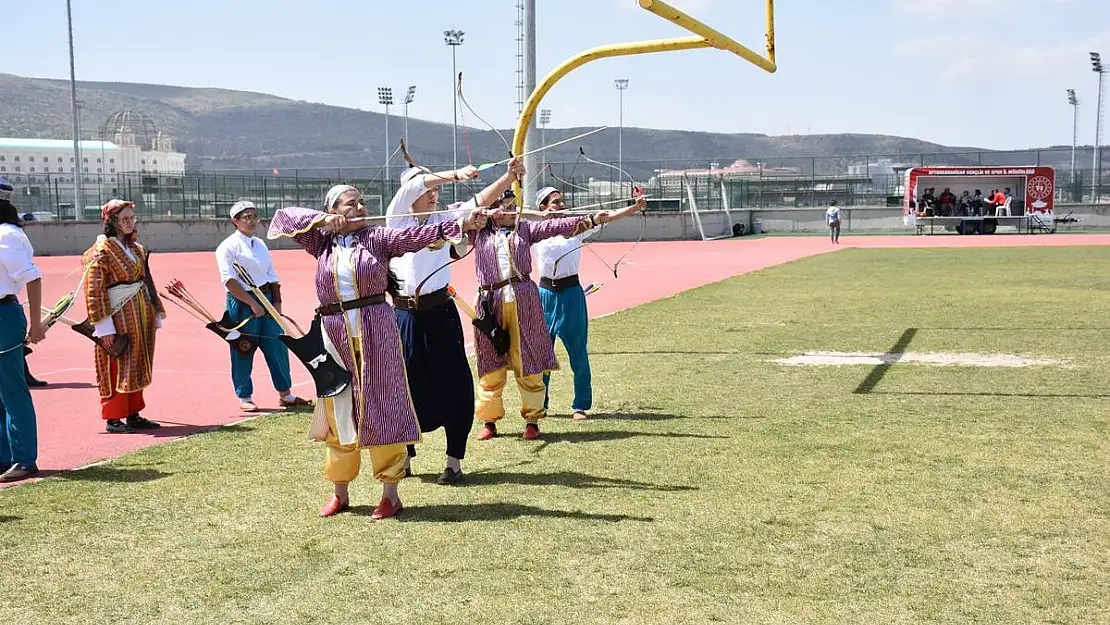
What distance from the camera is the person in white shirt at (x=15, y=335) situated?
7324 millimetres

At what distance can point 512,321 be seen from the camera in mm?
8500

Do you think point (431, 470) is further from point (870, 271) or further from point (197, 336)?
point (870, 271)

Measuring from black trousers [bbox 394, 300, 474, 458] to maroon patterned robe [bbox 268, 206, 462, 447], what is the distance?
2.03 ft

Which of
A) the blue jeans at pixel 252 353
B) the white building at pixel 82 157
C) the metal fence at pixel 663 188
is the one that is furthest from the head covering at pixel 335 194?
the white building at pixel 82 157

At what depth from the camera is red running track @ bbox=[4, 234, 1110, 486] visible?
30.1ft

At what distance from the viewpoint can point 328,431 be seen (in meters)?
6.35

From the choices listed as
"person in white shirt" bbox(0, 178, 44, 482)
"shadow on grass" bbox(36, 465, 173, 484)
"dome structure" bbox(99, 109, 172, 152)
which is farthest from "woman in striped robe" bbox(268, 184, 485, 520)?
"dome structure" bbox(99, 109, 172, 152)

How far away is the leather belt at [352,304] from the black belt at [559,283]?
3169 mm

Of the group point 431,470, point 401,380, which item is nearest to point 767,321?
point 431,470

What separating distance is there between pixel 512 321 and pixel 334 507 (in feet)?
8.18

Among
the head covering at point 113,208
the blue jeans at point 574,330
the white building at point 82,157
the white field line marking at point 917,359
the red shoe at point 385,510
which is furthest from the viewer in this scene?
the white building at point 82,157

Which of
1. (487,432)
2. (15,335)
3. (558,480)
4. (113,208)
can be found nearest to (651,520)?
(558,480)

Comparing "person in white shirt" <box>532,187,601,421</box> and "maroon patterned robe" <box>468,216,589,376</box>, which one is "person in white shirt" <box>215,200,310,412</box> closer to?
"maroon patterned robe" <box>468,216,589,376</box>

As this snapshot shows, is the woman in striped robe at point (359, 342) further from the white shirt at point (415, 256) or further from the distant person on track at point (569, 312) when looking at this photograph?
the distant person on track at point (569, 312)
